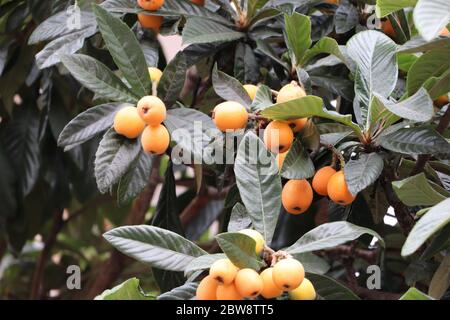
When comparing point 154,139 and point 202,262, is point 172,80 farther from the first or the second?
point 202,262

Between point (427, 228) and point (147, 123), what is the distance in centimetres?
34

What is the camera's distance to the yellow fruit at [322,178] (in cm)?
85

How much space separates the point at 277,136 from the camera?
82 cm

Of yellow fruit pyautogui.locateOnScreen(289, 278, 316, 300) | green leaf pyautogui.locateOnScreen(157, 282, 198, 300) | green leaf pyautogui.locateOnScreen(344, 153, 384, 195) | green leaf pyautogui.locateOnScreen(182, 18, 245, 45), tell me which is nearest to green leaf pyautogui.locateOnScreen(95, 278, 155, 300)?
green leaf pyautogui.locateOnScreen(157, 282, 198, 300)

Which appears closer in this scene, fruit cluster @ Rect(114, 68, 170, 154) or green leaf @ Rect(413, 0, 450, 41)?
green leaf @ Rect(413, 0, 450, 41)

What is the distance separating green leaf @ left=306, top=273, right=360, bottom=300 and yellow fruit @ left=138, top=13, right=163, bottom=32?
1.35 ft

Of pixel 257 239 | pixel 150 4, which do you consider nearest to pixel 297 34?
pixel 150 4

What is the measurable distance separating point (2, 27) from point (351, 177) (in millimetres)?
828

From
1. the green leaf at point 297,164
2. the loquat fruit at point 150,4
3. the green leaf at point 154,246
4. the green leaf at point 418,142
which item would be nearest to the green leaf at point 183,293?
the green leaf at point 154,246

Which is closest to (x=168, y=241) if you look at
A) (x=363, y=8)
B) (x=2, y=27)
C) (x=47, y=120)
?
(x=363, y=8)

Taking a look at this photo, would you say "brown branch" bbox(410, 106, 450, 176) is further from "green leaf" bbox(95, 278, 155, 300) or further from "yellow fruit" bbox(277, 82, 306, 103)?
"green leaf" bbox(95, 278, 155, 300)

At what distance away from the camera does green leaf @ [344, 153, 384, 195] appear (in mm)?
782

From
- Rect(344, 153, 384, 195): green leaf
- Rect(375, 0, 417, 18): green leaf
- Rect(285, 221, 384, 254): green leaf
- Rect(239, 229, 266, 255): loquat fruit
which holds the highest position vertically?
Rect(375, 0, 417, 18): green leaf
